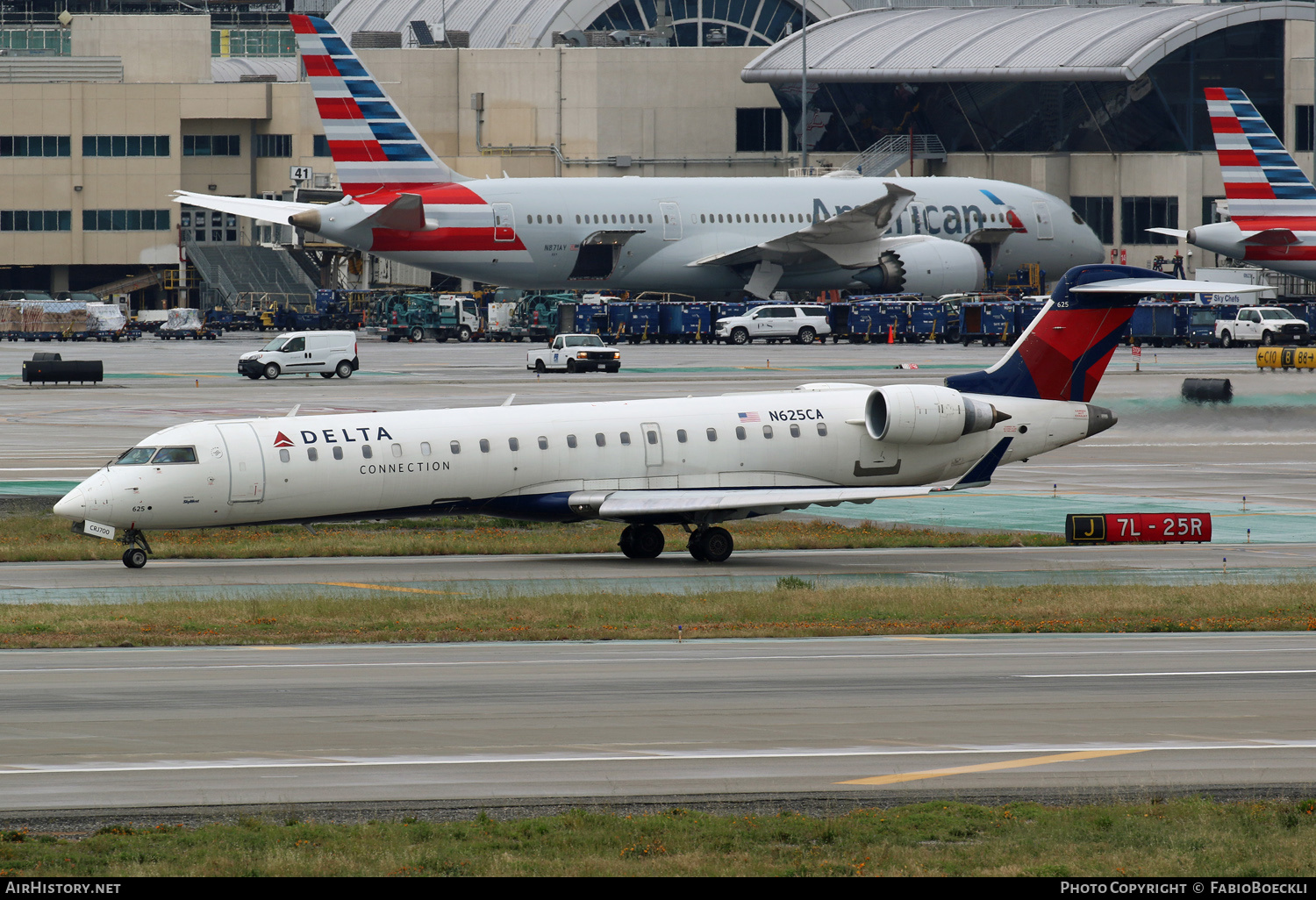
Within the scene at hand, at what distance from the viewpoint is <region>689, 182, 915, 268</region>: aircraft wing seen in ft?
296

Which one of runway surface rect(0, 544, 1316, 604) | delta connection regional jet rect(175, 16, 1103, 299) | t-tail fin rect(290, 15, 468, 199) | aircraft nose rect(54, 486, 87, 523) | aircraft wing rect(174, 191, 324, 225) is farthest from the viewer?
aircraft wing rect(174, 191, 324, 225)

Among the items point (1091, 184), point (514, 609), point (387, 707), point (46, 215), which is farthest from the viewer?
point (46, 215)

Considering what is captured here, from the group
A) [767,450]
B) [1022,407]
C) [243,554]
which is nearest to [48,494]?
[243,554]

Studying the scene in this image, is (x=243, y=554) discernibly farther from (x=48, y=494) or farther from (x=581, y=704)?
(x=581, y=704)

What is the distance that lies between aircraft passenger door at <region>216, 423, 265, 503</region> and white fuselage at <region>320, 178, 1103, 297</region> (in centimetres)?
5325

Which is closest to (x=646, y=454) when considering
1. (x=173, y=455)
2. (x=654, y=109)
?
Answer: (x=173, y=455)

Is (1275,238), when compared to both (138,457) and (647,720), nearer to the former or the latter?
(138,457)

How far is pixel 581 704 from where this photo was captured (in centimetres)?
1809

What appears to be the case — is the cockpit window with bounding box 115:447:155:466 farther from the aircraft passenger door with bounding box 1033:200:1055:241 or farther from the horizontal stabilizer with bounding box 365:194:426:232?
the aircraft passenger door with bounding box 1033:200:1055:241

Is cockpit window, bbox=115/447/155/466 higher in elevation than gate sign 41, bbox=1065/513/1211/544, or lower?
higher

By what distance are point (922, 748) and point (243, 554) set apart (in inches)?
774

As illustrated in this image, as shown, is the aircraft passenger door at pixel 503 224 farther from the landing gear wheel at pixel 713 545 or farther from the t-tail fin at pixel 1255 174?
the landing gear wheel at pixel 713 545

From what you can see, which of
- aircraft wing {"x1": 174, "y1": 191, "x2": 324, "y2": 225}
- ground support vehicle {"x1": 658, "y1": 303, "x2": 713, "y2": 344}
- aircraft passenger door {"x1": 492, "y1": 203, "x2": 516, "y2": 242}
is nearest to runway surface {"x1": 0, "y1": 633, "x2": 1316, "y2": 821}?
aircraft wing {"x1": 174, "y1": 191, "x2": 324, "y2": 225}

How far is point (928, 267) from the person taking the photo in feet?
307
